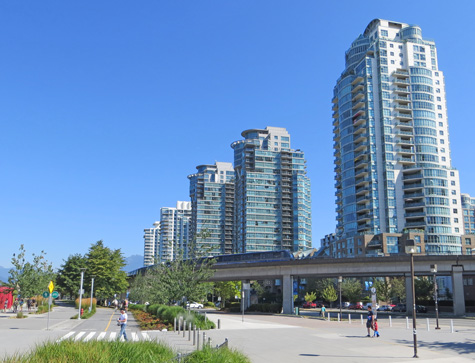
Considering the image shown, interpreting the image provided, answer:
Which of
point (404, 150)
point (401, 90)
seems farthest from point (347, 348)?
point (401, 90)

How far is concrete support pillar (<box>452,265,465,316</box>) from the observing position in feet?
187

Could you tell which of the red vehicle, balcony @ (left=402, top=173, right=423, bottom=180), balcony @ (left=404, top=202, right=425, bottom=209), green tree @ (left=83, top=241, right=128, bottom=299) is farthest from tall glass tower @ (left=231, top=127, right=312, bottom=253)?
green tree @ (left=83, top=241, right=128, bottom=299)

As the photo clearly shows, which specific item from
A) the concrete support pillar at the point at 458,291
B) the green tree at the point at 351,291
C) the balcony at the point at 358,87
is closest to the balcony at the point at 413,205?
the green tree at the point at 351,291

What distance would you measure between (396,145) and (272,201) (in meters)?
70.9

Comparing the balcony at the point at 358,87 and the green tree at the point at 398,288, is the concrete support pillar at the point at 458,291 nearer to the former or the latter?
the green tree at the point at 398,288

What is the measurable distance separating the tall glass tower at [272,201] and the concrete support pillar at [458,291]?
115490mm

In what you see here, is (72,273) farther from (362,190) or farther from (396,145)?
(396,145)

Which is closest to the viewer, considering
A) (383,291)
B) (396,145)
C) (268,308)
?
(268,308)

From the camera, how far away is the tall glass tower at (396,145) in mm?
111438

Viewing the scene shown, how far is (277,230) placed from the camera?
7008 inches

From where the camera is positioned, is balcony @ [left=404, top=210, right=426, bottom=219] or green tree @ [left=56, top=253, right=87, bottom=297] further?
balcony @ [left=404, top=210, right=426, bottom=219]

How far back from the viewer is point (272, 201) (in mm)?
179625

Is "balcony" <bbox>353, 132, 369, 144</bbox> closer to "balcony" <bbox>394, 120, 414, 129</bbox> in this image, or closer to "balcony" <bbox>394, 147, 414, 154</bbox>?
"balcony" <bbox>394, 147, 414, 154</bbox>

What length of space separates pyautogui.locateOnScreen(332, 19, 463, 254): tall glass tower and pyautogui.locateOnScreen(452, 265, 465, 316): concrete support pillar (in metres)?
48.6
